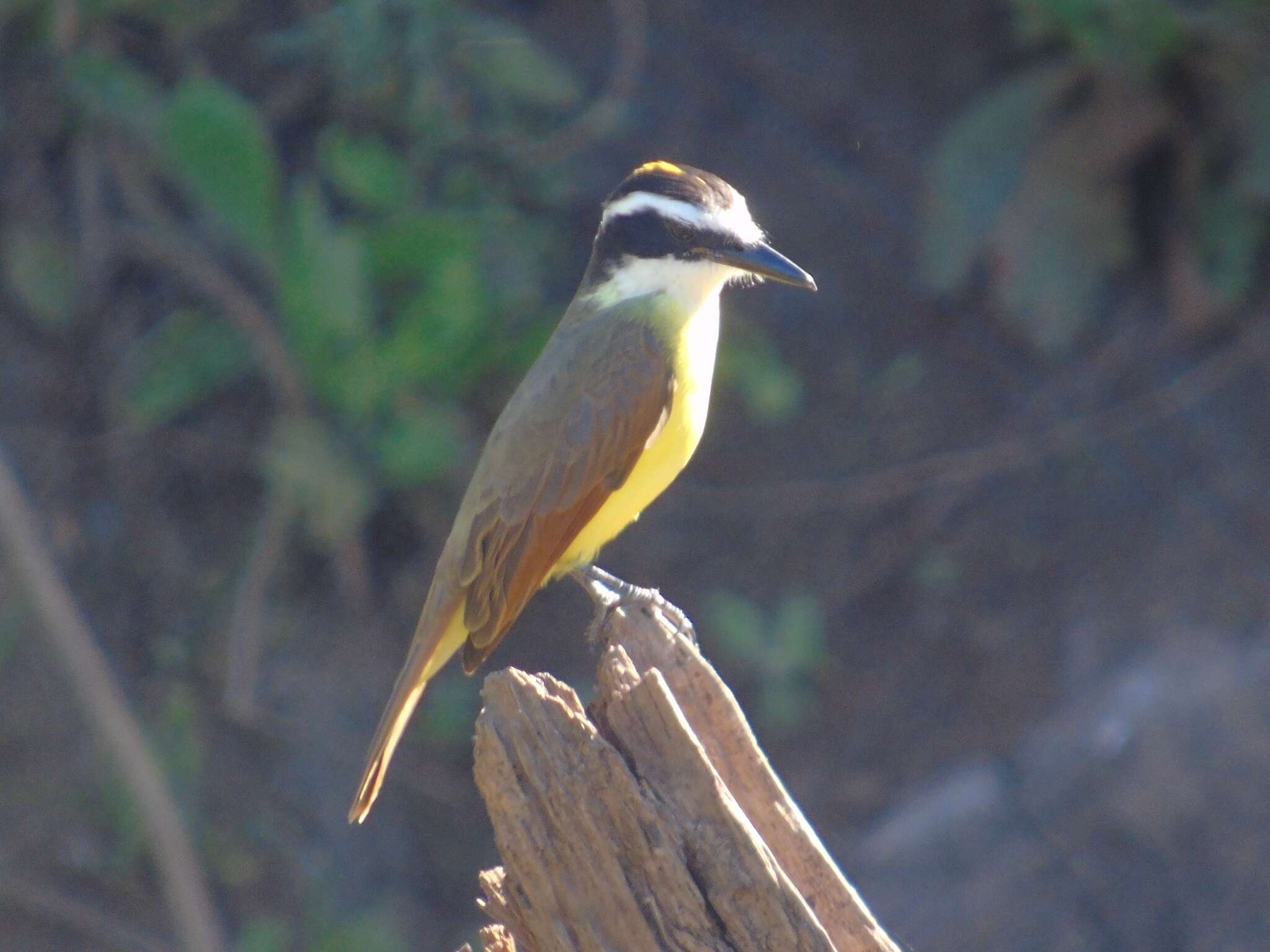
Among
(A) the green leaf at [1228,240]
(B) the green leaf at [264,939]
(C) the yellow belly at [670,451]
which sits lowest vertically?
(C) the yellow belly at [670,451]

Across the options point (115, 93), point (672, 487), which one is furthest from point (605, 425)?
point (115, 93)

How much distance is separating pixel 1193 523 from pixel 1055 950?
2.35 m

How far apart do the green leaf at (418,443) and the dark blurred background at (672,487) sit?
20 millimetres

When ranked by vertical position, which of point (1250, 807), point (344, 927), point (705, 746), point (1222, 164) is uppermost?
point (1222, 164)

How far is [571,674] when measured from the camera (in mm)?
7719

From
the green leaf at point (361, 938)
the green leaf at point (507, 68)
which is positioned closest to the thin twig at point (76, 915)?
the green leaf at point (361, 938)

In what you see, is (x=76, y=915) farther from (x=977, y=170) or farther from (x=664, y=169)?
(x=977, y=170)

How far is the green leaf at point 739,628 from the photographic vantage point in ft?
24.6

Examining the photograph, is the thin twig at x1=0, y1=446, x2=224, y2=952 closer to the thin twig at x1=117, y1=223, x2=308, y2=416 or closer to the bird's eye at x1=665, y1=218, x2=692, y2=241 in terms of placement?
the thin twig at x1=117, y1=223, x2=308, y2=416

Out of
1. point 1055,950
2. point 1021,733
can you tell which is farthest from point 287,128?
point 1055,950

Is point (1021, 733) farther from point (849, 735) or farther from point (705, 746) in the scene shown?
point (705, 746)

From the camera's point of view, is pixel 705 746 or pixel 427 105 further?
pixel 427 105

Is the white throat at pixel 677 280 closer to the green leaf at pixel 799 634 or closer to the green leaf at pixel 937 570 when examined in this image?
the green leaf at pixel 799 634

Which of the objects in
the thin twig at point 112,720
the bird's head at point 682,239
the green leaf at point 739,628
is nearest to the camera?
the bird's head at point 682,239
